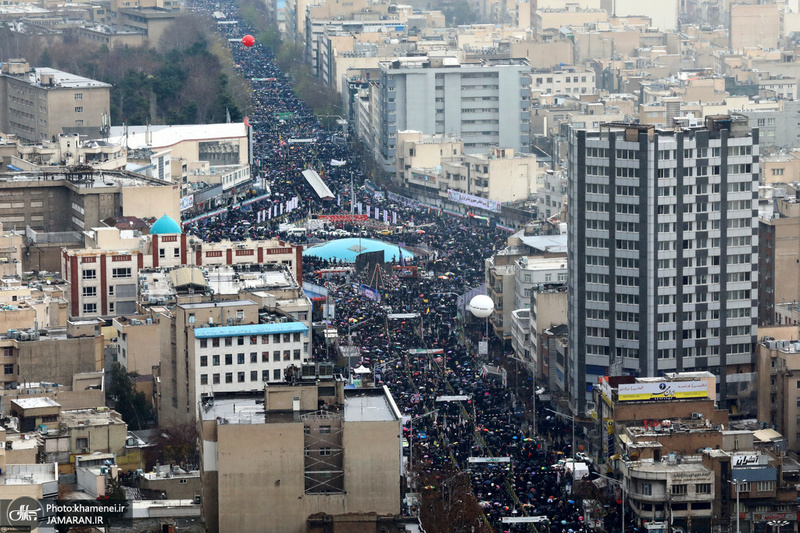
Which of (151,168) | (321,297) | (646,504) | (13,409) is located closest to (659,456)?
(646,504)

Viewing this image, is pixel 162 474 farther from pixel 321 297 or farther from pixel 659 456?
pixel 321 297

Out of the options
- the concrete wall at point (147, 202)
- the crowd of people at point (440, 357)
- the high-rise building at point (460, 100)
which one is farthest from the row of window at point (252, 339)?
the high-rise building at point (460, 100)

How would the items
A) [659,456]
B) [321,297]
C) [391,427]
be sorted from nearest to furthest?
1. [391,427]
2. [659,456]
3. [321,297]

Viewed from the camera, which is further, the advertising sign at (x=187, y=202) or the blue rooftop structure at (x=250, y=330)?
the advertising sign at (x=187, y=202)

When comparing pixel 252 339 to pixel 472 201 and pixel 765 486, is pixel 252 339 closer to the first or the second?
pixel 765 486

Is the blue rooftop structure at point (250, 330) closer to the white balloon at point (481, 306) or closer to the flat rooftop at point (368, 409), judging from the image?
the white balloon at point (481, 306)
